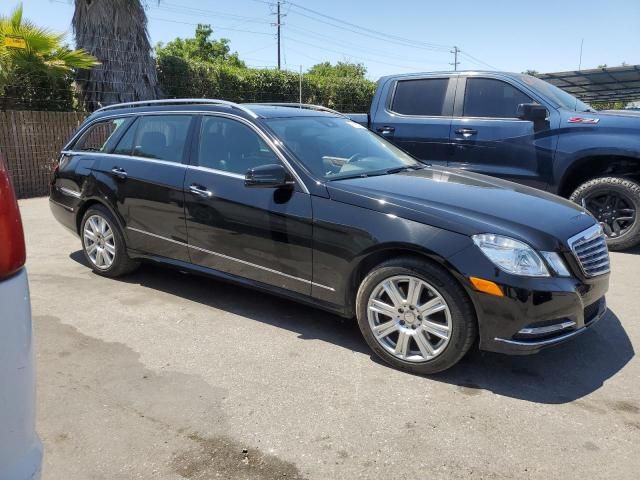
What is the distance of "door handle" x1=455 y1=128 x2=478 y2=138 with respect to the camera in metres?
6.84

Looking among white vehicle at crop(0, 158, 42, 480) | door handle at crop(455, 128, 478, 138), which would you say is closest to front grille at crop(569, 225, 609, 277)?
white vehicle at crop(0, 158, 42, 480)

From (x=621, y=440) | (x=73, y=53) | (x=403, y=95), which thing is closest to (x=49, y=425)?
(x=621, y=440)

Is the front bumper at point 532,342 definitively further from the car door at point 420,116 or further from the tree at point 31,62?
the tree at point 31,62

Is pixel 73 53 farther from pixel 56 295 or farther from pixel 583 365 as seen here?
pixel 583 365

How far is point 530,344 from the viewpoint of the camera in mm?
3148

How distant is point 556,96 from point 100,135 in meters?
5.24

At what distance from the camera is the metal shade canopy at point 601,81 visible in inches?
605

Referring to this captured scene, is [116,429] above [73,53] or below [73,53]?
below

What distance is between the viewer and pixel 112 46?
1230 cm

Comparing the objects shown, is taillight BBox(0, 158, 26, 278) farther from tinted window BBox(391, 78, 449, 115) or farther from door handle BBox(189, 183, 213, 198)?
tinted window BBox(391, 78, 449, 115)

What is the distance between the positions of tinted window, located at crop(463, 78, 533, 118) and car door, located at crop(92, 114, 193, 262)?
3.84 meters

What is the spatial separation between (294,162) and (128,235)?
1.91 meters

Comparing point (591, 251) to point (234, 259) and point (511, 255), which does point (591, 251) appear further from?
point (234, 259)

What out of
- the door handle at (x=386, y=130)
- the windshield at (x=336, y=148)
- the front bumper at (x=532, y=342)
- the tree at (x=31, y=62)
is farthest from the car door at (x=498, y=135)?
the tree at (x=31, y=62)
